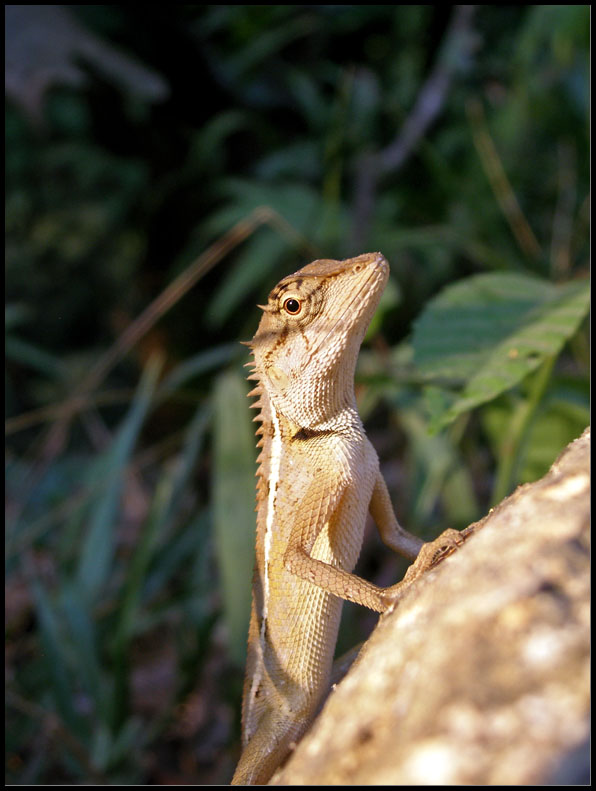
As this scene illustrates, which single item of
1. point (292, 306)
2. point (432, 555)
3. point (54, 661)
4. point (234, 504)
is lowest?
point (54, 661)

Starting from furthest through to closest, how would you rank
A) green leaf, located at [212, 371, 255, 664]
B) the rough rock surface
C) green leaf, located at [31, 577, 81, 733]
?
green leaf, located at [31, 577, 81, 733] < green leaf, located at [212, 371, 255, 664] < the rough rock surface

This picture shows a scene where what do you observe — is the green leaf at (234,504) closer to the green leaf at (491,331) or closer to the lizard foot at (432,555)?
the green leaf at (491,331)

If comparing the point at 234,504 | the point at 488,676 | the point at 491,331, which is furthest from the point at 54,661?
the point at 488,676

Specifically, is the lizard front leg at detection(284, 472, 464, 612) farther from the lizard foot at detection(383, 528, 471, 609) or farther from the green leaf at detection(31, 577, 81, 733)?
the green leaf at detection(31, 577, 81, 733)

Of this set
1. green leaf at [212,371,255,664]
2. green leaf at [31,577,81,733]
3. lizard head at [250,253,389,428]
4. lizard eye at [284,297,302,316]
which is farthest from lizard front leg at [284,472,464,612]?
green leaf at [31,577,81,733]

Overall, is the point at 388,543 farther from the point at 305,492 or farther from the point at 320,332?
the point at 320,332

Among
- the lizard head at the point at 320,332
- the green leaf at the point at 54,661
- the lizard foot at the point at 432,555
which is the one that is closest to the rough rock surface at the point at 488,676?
the lizard foot at the point at 432,555

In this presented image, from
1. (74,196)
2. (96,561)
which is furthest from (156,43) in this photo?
(96,561)

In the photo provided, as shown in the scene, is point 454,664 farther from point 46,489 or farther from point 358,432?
point 46,489
